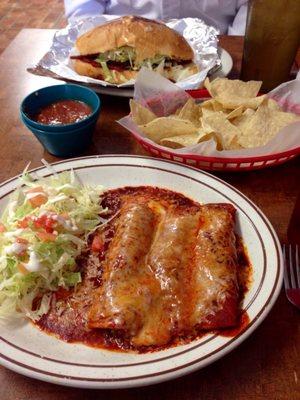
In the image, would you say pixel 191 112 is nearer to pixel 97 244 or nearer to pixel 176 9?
pixel 97 244

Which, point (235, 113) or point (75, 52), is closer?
point (235, 113)

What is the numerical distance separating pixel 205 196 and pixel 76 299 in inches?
19.6

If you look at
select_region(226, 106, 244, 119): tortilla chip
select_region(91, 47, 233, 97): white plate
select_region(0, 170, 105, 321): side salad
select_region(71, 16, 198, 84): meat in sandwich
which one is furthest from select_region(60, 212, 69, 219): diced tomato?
select_region(71, 16, 198, 84): meat in sandwich

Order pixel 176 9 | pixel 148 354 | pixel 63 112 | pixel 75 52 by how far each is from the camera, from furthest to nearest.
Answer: pixel 176 9 < pixel 75 52 < pixel 63 112 < pixel 148 354

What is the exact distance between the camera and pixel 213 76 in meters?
1.93

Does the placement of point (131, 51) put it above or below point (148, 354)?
above

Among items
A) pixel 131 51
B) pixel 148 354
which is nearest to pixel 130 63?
pixel 131 51

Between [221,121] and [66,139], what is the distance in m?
0.54

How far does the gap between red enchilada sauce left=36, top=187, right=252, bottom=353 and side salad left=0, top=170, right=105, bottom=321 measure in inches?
0.9

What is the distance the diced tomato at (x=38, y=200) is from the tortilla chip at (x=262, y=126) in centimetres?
66

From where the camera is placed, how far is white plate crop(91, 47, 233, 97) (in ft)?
5.87

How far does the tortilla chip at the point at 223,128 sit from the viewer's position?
1.34 metres

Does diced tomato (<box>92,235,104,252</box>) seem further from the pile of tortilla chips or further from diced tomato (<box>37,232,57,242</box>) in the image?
the pile of tortilla chips

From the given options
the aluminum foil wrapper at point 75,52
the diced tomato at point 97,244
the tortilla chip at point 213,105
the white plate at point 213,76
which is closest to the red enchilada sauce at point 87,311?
the diced tomato at point 97,244
